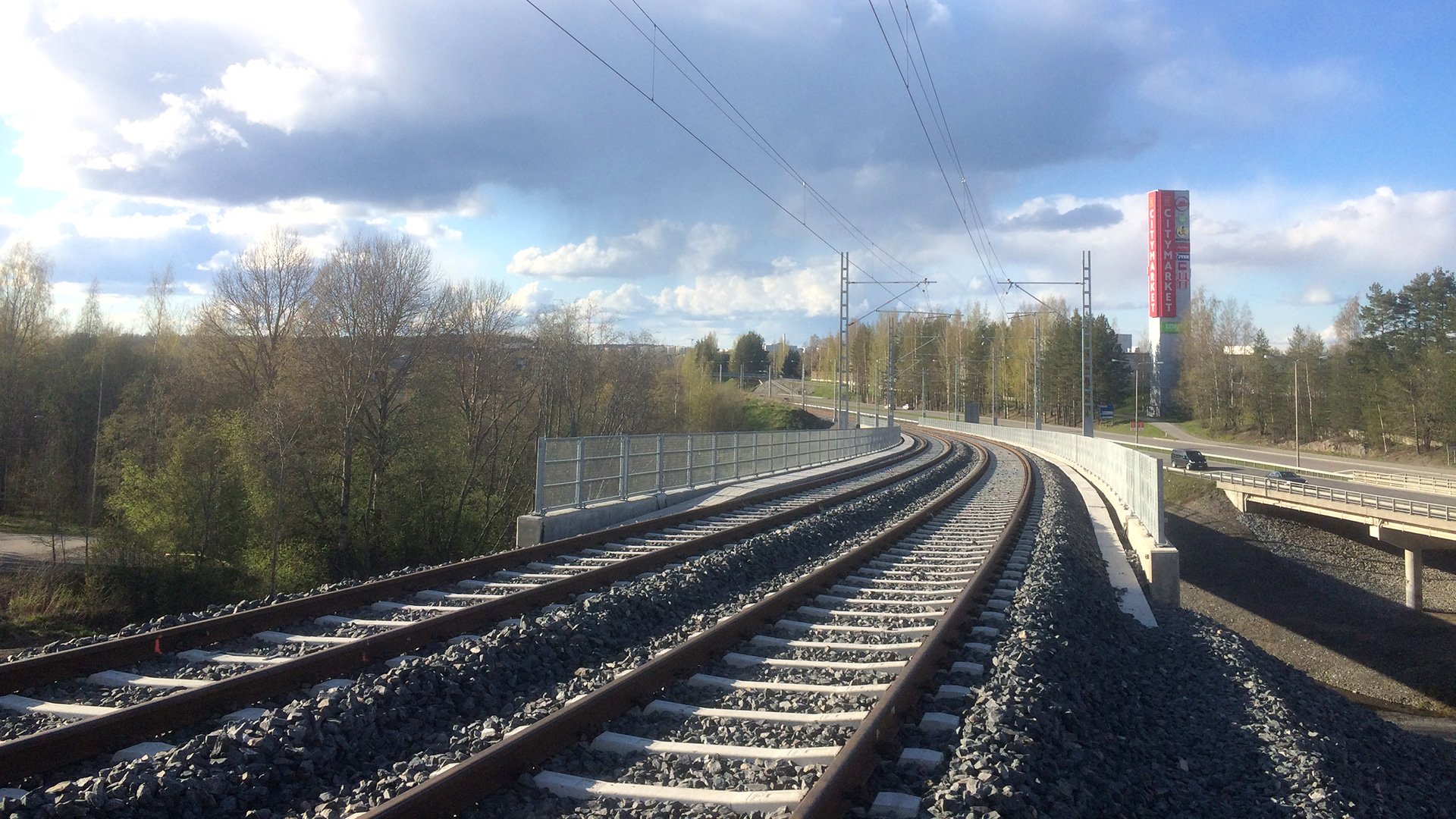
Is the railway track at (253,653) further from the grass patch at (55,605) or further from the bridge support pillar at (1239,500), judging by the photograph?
the bridge support pillar at (1239,500)

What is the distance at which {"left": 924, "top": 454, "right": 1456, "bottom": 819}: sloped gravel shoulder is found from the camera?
4.52 meters

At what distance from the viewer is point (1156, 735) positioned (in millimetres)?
6449

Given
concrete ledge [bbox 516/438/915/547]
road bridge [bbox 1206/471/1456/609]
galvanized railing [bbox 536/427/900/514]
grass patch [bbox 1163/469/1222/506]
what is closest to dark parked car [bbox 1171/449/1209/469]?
grass patch [bbox 1163/469/1222/506]

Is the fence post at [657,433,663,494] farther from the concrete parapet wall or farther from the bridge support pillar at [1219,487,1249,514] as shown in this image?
the bridge support pillar at [1219,487,1249,514]

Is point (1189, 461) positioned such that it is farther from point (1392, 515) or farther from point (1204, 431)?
point (1204, 431)

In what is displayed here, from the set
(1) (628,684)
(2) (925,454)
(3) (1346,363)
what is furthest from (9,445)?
(3) (1346,363)

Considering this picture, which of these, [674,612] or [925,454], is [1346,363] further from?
[674,612]

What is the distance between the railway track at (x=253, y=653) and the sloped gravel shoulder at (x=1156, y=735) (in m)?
3.97

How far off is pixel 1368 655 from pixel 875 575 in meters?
26.7

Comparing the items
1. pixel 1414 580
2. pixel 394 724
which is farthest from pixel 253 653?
pixel 1414 580

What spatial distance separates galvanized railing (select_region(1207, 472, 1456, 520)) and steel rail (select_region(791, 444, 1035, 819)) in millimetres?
34123

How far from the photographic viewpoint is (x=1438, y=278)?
70250 mm

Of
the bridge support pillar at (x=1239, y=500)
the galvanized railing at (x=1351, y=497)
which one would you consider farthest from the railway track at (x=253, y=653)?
the bridge support pillar at (x=1239, y=500)

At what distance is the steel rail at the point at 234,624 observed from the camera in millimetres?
5547
